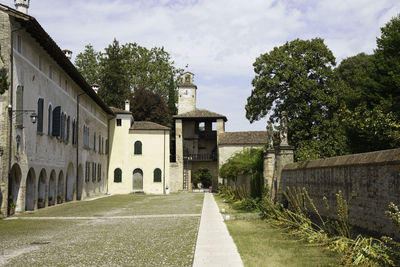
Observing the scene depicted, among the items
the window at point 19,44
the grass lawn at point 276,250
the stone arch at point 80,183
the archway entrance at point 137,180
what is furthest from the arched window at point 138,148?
the grass lawn at point 276,250

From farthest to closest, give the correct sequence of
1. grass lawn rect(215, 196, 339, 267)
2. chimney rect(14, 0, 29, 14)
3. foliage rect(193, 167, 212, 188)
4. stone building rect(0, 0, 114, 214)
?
foliage rect(193, 167, 212, 188) < chimney rect(14, 0, 29, 14) < stone building rect(0, 0, 114, 214) < grass lawn rect(215, 196, 339, 267)

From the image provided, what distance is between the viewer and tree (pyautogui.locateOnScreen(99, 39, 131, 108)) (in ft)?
156

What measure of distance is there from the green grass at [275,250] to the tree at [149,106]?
122 feet

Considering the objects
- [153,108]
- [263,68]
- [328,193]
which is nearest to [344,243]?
[328,193]

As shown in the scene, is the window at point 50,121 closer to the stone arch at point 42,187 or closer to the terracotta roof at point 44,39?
the stone arch at point 42,187

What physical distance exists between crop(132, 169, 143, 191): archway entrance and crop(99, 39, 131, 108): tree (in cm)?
1205

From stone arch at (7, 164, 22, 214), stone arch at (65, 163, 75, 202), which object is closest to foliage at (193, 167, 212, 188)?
stone arch at (65, 163, 75, 202)

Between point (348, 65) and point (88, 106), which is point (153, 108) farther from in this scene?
point (348, 65)

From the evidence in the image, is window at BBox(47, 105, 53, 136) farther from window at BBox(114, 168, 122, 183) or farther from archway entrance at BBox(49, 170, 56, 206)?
window at BBox(114, 168, 122, 183)

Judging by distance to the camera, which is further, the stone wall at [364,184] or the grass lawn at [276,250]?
the grass lawn at [276,250]

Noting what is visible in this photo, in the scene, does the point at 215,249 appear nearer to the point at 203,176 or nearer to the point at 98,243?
the point at 98,243

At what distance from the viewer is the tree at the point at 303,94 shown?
26.2m

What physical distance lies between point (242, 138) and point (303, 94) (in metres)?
17.2

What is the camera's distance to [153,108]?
47.6 m
